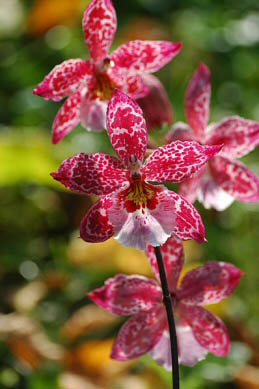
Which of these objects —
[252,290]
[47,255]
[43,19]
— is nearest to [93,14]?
[47,255]

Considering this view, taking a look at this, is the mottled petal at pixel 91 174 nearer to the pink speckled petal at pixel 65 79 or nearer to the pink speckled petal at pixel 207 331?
the pink speckled petal at pixel 65 79

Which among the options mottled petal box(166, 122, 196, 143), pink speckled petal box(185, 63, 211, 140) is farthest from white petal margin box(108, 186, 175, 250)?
pink speckled petal box(185, 63, 211, 140)

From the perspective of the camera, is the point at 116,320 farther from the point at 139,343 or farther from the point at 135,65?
the point at 135,65

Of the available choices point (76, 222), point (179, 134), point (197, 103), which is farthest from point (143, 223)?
point (76, 222)

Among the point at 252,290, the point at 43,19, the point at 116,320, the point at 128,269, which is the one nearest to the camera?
the point at 116,320

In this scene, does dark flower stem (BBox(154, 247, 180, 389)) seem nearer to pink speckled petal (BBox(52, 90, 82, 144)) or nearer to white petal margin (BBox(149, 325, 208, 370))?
white petal margin (BBox(149, 325, 208, 370))

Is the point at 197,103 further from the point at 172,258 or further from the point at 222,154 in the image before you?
the point at 172,258

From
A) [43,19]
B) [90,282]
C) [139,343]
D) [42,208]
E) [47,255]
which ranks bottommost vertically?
[139,343]
